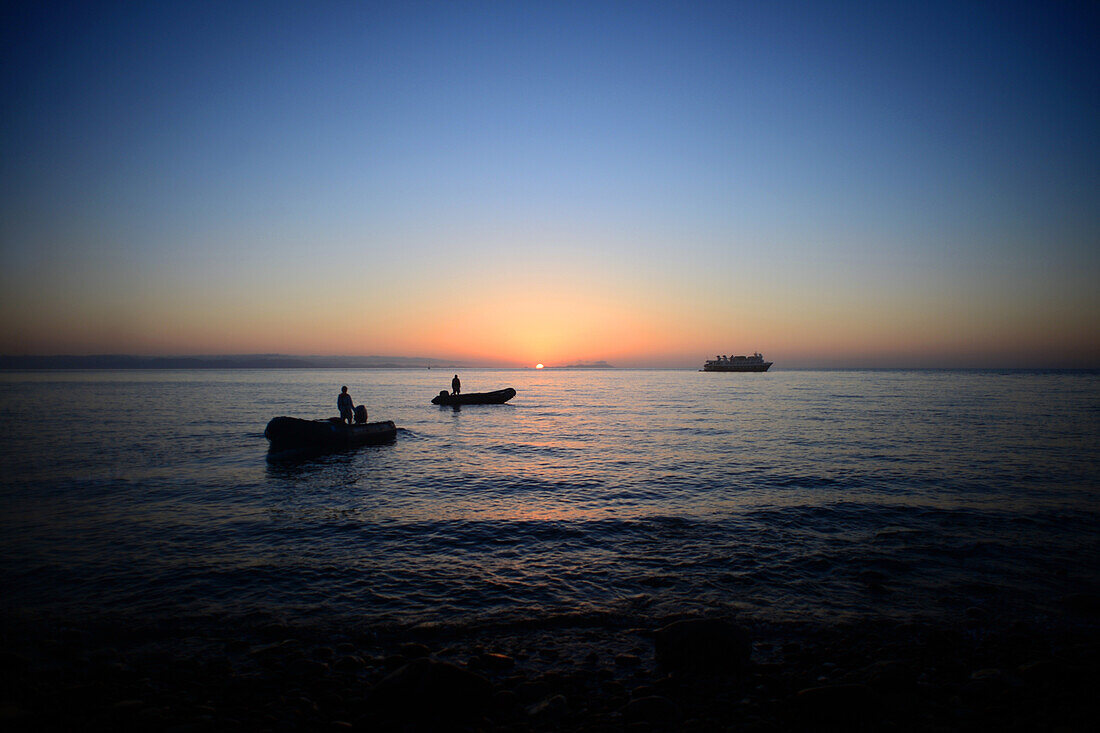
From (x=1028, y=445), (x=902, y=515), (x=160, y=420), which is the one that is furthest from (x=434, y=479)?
(x=160, y=420)

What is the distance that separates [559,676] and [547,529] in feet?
21.0

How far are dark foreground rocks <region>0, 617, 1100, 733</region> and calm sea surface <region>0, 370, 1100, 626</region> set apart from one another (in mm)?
734

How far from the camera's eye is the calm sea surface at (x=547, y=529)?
27.3ft

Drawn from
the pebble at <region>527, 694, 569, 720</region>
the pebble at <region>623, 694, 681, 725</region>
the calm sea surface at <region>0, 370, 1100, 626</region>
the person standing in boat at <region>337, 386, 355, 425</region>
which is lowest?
the calm sea surface at <region>0, 370, 1100, 626</region>

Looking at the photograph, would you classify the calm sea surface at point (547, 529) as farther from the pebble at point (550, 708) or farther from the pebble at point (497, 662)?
the pebble at point (550, 708)

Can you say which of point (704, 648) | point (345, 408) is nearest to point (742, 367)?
point (345, 408)

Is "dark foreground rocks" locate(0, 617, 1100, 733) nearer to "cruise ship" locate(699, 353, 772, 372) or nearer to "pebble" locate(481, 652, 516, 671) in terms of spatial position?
"pebble" locate(481, 652, 516, 671)

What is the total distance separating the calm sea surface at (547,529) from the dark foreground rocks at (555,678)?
734 mm

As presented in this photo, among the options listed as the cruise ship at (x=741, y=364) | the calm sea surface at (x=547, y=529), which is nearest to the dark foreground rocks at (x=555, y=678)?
the calm sea surface at (x=547, y=529)

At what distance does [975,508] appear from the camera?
13.9 metres

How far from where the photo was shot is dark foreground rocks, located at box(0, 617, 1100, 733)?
503 cm

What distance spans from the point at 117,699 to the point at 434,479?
43.3 ft

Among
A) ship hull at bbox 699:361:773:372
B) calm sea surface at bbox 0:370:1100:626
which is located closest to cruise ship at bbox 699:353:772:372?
ship hull at bbox 699:361:773:372

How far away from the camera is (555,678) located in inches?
233
